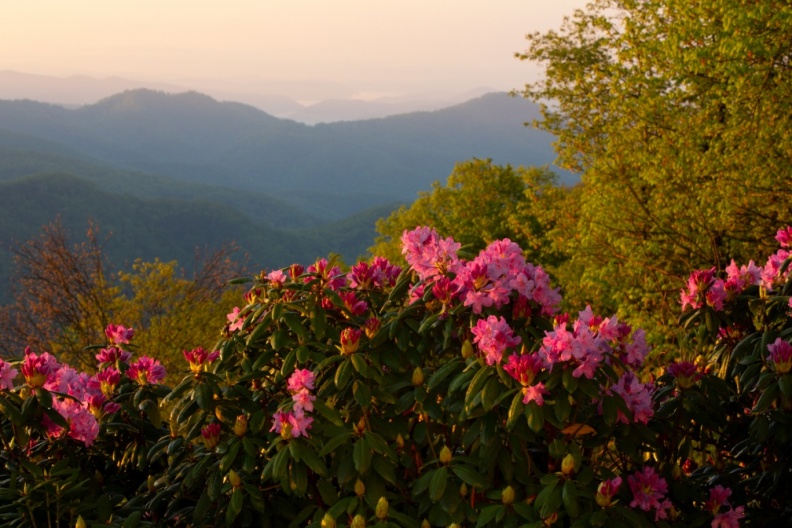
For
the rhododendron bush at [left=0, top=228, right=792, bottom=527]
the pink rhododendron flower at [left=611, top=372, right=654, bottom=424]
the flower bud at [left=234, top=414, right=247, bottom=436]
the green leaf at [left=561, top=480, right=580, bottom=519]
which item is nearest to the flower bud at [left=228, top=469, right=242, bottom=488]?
the rhododendron bush at [left=0, top=228, right=792, bottom=527]

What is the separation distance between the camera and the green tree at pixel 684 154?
51.5 feet

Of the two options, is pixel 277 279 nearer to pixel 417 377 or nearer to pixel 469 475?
pixel 417 377

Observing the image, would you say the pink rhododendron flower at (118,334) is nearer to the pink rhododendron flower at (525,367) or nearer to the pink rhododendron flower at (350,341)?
the pink rhododendron flower at (350,341)

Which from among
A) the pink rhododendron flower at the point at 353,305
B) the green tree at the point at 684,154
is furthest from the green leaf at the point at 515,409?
the green tree at the point at 684,154

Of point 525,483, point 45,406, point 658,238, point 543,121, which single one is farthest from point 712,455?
point 543,121

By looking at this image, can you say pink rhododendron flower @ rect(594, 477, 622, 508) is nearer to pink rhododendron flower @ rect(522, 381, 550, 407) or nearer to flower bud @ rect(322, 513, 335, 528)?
pink rhododendron flower @ rect(522, 381, 550, 407)

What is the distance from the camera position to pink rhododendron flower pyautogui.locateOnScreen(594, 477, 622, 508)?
395cm

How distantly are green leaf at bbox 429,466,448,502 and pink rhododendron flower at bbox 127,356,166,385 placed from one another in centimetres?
195

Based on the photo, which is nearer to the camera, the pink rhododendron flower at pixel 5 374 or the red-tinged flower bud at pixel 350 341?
the red-tinged flower bud at pixel 350 341

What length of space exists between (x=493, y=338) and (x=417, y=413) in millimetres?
826

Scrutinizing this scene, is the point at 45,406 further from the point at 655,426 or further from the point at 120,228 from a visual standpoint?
the point at 120,228

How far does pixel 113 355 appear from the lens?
217 inches

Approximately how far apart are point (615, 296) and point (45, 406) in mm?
17007

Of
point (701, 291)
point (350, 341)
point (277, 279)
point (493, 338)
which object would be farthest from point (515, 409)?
point (701, 291)
